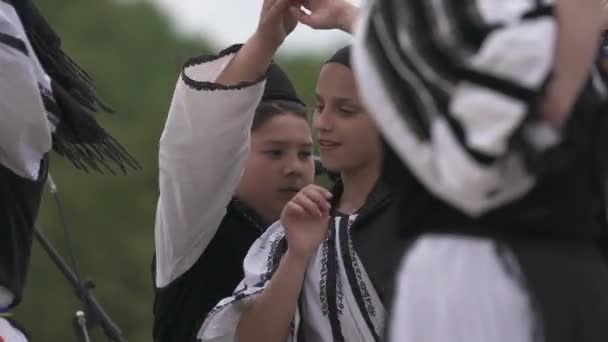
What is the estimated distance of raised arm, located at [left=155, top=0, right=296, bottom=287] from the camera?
4258 millimetres

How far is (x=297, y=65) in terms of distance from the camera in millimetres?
36156

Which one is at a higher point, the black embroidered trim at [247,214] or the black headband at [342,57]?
the black headband at [342,57]

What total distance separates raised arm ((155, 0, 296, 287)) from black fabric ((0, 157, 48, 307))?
12.4 inches

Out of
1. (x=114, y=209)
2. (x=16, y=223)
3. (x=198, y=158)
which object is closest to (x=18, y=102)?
(x=16, y=223)

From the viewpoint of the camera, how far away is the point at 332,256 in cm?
407

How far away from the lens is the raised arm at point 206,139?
14.0 ft

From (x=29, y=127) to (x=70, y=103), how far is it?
12.9 inches

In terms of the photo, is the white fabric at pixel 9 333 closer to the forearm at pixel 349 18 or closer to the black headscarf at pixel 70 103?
the black headscarf at pixel 70 103

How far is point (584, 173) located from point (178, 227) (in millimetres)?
1630

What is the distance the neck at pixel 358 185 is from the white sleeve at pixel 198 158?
30cm

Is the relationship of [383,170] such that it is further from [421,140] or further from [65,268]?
[65,268]

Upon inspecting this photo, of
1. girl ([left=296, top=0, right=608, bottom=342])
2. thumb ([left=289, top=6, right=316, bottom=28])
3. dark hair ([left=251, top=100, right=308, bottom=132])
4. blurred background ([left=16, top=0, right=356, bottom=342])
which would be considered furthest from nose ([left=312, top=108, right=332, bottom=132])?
blurred background ([left=16, top=0, right=356, bottom=342])

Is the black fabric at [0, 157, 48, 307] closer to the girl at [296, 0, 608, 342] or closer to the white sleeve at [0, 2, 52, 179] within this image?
the white sleeve at [0, 2, 52, 179]

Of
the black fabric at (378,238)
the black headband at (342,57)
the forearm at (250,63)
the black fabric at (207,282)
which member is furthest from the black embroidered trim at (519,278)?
the black fabric at (207,282)
